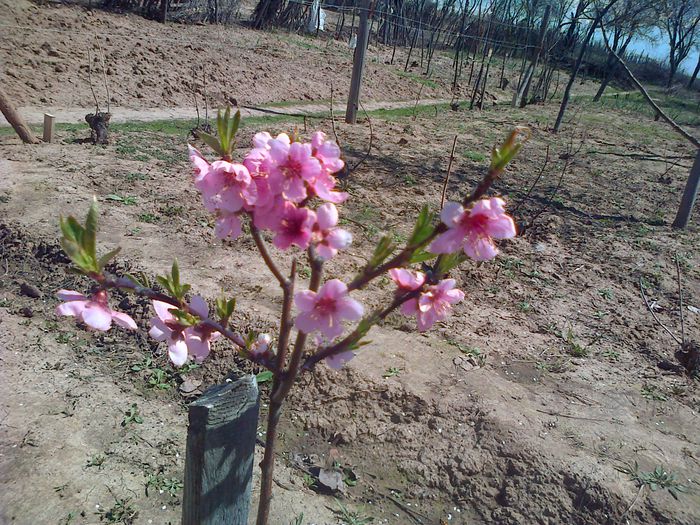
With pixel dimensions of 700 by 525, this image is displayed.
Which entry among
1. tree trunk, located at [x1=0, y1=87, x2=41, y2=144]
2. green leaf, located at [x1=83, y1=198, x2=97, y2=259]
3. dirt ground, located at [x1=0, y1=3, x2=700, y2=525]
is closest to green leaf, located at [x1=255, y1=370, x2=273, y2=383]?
dirt ground, located at [x1=0, y1=3, x2=700, y2=525]

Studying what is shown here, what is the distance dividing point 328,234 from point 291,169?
4.8 inches

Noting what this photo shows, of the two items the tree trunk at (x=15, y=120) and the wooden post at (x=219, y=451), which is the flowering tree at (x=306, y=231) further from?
the tree trunk at (x=15, y=120)

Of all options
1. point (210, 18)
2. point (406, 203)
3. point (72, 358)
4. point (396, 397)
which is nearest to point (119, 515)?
point (72, 358)

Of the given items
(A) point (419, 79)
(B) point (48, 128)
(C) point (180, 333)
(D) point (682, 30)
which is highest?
(D) point (682, 30)

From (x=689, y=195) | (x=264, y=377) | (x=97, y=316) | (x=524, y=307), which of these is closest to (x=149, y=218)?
(x=264, y=377)

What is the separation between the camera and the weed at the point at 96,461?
2.16 meters

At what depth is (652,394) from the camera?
2895mm

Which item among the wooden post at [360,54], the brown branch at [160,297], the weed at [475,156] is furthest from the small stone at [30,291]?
the wooden post at [360,54]

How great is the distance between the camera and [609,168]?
312 inches

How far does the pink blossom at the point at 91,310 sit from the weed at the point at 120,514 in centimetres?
137

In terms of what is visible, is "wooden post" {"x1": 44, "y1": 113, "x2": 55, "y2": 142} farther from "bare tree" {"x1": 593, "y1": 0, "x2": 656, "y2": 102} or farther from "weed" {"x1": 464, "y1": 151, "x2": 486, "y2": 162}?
"bare tree" {"x1": 593, "y1": 0, "x2": 656, "y2": 102}

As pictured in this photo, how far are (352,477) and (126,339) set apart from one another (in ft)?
4.85

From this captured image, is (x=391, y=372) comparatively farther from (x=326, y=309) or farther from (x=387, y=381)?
(x=326, y=309)

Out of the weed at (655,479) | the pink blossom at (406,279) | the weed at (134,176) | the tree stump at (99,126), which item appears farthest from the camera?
the tree stump at (99,126)
